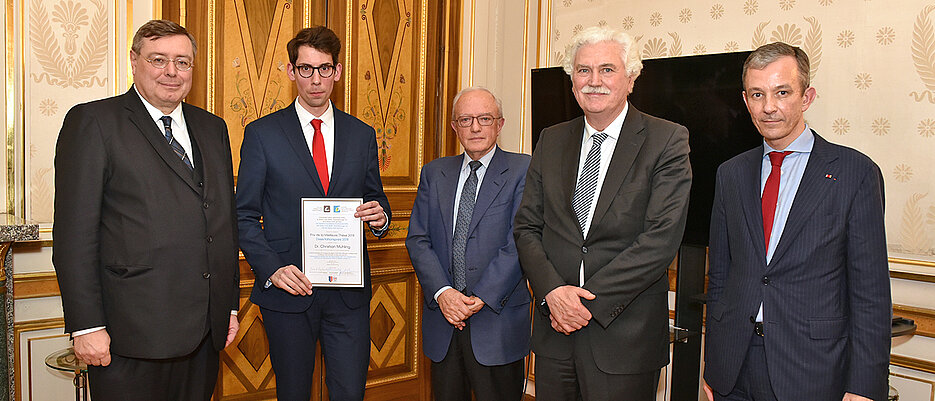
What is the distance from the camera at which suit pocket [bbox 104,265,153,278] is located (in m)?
1.91

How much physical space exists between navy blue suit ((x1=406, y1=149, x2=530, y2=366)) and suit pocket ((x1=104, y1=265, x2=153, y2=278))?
0.95 metres

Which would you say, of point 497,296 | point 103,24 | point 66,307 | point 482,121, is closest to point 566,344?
point 497,296

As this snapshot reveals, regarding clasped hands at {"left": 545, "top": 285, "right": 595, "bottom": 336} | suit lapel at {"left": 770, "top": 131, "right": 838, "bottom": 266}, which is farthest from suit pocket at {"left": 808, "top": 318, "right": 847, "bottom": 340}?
clasped hands at {"left": 545, "top": 285, "right": 595, "bottom": 336}

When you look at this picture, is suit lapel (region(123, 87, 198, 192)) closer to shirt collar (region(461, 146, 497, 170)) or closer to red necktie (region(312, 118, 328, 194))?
red necktie (region(312, 118, 328, 194))

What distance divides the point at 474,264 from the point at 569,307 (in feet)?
1.69

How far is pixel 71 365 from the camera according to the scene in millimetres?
2525

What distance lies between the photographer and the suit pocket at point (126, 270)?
75.2 inches

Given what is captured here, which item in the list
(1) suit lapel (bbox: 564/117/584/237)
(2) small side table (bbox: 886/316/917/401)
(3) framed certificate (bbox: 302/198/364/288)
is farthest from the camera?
(3) framed certificate (bbox: 302/198/364/288)

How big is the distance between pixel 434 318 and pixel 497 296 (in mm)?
276

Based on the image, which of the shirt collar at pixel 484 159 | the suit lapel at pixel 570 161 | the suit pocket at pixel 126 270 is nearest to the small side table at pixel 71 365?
the suit pocket at pixel 126 270

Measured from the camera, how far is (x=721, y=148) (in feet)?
8.95

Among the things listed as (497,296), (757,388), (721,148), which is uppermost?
(721,148)

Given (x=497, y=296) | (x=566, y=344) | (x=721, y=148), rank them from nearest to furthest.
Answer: (x=566, y=344) → (x=497, y=296) → (x=721, y=148)

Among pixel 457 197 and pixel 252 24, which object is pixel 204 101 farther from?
pixel 457 197
